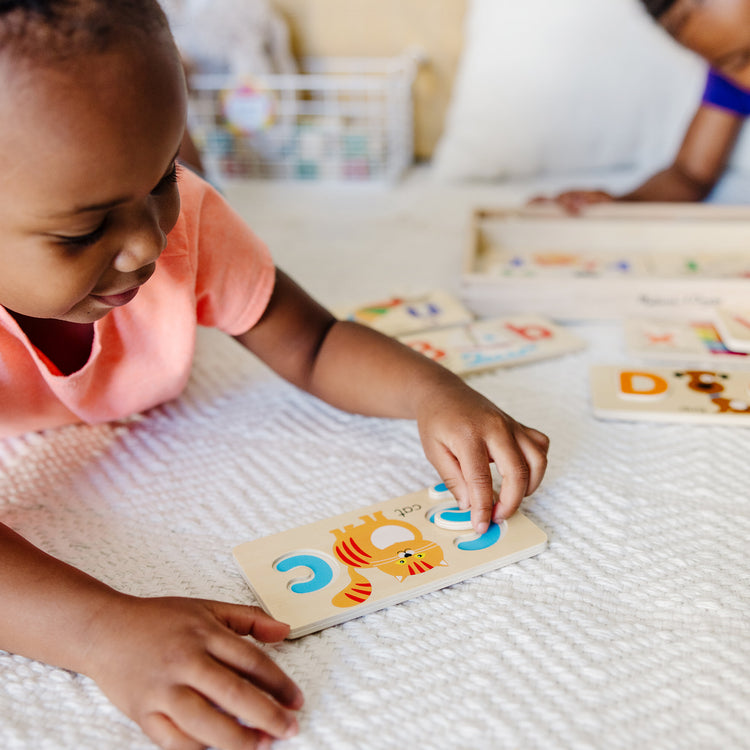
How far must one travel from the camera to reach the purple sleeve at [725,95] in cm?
105

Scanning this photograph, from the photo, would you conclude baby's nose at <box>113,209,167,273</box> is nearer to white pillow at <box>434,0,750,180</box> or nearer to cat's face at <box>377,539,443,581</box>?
cat's face at <box>377,539,443,581</box>

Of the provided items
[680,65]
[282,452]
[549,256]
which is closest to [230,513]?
[282,452]

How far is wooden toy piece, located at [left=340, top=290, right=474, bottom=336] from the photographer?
77 centimetres

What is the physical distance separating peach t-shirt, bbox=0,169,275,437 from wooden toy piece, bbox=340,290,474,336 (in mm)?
183

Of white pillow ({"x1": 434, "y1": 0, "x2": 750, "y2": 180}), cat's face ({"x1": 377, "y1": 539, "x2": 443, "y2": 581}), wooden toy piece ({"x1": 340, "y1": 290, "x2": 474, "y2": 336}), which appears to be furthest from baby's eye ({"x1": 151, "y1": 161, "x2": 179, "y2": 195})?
white pillow ({"x1": 434, "y1": 0, "x2": 750, "y2": 180})

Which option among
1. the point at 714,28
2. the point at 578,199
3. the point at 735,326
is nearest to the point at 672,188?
the point at 578,199

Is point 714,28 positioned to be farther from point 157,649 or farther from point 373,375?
point 157,649

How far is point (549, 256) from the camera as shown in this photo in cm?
91

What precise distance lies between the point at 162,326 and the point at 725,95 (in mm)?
876

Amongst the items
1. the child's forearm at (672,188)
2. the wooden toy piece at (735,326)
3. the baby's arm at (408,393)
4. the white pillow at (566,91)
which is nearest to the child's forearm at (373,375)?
the baby's arm at (408,393)

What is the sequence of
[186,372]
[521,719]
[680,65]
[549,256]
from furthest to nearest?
[680,65] → [549,256] → [186,372] → [521,719]

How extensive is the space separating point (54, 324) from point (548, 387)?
0.40m

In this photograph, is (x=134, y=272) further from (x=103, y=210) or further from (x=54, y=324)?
(x=54, y=324)

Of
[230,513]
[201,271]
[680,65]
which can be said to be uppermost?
[680,65]
